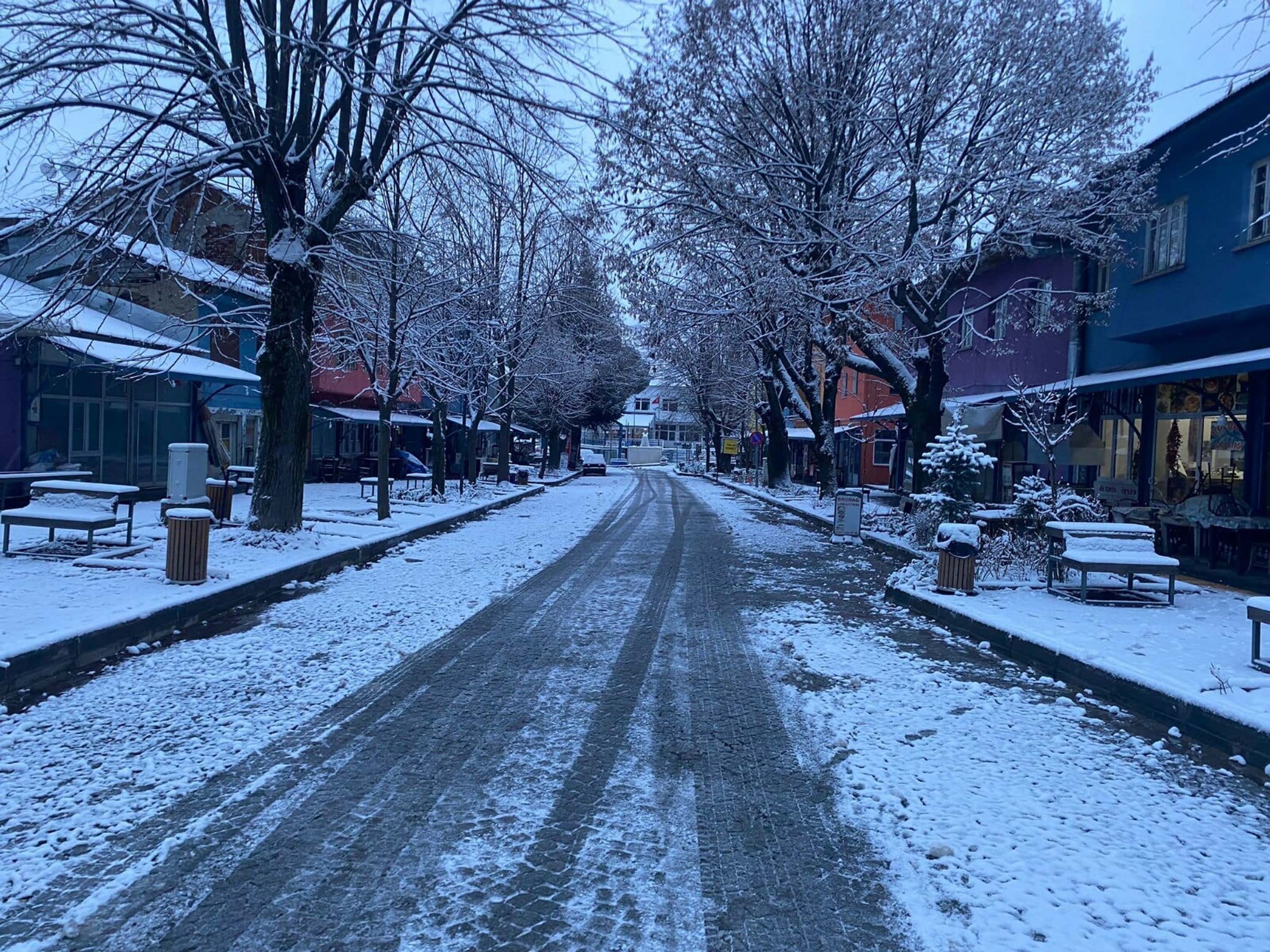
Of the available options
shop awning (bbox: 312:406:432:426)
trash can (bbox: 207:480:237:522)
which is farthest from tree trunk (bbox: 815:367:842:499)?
trash can (bbox: 207:480:237:522)

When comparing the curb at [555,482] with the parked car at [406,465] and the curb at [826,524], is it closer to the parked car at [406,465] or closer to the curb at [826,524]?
the parked car at [406,465]

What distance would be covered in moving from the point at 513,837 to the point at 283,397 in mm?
10329

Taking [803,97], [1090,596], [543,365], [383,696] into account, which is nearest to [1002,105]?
[803,97]

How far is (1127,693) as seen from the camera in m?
6.50

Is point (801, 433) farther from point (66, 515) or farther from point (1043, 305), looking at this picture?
point (66, 515)

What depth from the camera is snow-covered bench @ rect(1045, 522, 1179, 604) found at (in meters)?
9.49

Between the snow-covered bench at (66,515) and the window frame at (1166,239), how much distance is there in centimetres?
1571

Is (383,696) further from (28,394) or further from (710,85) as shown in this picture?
(28,394)

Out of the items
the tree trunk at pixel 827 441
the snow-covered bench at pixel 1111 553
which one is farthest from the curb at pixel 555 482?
the snow-covered bench at pixel 1111 553

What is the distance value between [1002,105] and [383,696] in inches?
555

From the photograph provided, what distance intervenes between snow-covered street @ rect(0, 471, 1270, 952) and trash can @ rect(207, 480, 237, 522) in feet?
23.2

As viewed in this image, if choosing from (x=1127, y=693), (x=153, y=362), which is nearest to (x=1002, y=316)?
(x=1127, y=693)

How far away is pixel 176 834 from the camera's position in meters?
3.93

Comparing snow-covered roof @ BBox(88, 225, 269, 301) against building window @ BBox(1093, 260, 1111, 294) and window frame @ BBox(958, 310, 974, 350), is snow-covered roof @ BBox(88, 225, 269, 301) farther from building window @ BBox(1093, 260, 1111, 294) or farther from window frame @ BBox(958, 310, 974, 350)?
window frame @ BBox(958, 310, 974, 350)
